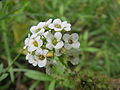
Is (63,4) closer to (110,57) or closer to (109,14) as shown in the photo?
(109,14)

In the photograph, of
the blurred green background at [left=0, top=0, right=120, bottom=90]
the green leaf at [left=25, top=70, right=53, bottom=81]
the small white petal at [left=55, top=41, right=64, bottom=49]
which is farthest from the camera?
the blurred green background at [left=0, top=0, right=120, bottom=90]

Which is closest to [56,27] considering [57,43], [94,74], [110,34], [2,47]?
[57,43]

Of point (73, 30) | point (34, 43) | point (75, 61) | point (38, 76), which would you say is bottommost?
point (38, 76)

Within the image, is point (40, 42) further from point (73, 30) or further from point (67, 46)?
point (73, 30)

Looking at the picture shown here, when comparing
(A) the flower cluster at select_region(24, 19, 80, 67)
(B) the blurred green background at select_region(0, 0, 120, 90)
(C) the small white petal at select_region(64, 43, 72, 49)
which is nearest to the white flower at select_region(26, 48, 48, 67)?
(A) the flower cluster at select_region(24, 19, 80, 67)

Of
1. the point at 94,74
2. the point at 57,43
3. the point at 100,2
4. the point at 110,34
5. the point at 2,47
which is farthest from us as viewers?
the point at 100,2

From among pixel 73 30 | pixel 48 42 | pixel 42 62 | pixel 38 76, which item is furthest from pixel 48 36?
pixel 73 30

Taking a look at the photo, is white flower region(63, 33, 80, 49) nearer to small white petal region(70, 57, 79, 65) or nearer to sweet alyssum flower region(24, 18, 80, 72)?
sweet alyssum flower region(24, 18, 80, 72)
